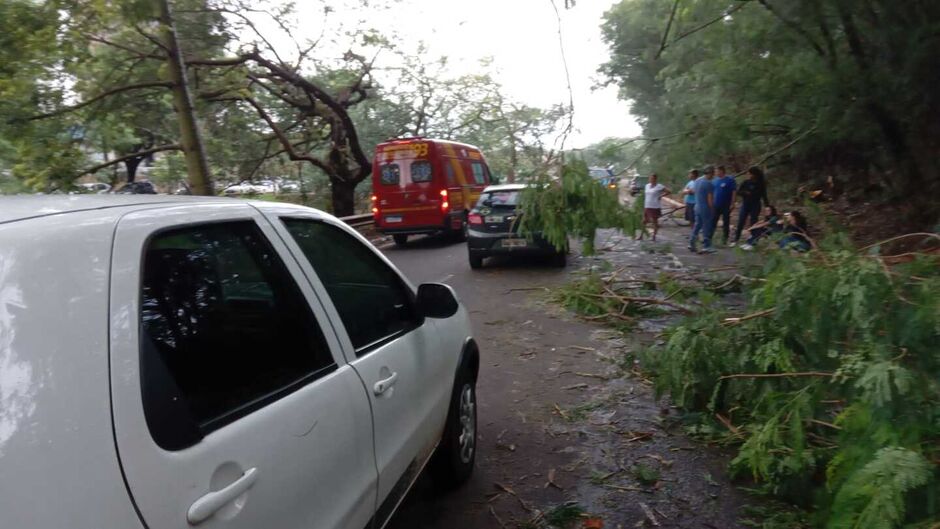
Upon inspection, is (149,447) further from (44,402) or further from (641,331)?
(641,331)

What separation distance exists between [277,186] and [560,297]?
17.9 meters

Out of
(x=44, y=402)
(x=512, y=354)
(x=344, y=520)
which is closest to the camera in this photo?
(x=44, y=402)

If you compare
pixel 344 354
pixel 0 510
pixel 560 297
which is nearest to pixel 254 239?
pixel 344 354

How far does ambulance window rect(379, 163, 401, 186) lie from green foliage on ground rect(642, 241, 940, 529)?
12.7m

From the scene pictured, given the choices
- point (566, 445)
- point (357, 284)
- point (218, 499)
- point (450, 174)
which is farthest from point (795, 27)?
point (218, 499)

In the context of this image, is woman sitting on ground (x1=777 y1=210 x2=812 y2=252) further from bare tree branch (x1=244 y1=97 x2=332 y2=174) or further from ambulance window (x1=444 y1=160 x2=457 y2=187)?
bare tree branch (x1=244 y1=97 x2=332 y2=174)

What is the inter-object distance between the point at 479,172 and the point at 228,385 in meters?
18.3

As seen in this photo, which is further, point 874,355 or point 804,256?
point 804,256

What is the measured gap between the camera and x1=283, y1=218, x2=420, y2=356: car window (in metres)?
2.61

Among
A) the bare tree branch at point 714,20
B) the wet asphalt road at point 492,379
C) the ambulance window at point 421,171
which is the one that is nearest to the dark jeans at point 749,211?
the bare tree branch at point 714,20

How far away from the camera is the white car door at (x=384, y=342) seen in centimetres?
256

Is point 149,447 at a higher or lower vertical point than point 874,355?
higher

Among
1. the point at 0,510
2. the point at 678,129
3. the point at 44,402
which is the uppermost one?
the point at 678,129

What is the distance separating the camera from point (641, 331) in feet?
25.4
